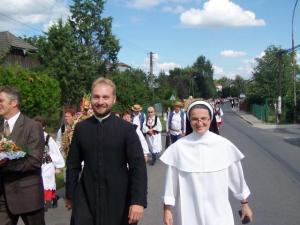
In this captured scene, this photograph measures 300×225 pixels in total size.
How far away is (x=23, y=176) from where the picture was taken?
14.6ft

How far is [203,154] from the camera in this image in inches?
157

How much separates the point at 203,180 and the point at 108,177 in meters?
0.76

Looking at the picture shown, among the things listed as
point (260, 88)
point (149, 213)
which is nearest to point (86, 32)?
point (260, 88)

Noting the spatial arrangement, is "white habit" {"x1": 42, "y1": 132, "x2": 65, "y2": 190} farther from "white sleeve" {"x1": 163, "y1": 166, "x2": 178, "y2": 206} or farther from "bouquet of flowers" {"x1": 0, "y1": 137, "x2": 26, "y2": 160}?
"white sleeve" {"x1": 163, "y1": 166, "x2": 178, "y2": 206}

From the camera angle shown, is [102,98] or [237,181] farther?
[237,181]

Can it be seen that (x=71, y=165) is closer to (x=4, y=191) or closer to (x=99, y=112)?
(x=99, y=112)

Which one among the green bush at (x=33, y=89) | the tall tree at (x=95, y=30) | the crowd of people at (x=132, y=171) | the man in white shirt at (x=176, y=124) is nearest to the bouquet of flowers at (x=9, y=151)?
the crowd of people at (x=132, y=171)

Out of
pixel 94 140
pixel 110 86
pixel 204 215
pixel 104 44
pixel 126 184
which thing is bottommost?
pixel 204 215

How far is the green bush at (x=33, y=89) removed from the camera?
2120cm

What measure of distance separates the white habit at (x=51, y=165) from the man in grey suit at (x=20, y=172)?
2835mm

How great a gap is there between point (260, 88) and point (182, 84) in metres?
43.2

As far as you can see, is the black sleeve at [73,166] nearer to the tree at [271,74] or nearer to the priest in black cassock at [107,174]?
the priest in black cassock at [107,174]

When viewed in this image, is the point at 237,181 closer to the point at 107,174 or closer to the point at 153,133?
the point at 107,174

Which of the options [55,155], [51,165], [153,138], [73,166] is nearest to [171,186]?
[73,166]
